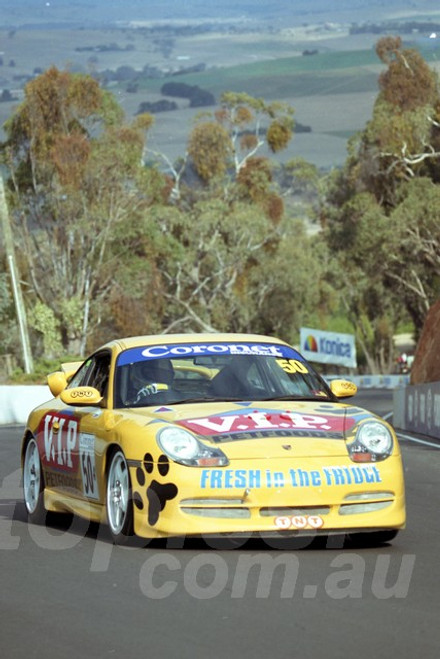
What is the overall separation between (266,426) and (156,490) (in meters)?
0.80

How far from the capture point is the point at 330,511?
870cm

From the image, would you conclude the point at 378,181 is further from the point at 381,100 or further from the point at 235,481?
the point at 235,481

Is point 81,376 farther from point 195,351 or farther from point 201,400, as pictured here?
point 201,400

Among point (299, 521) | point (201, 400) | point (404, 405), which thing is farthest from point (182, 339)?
point (404, 405)

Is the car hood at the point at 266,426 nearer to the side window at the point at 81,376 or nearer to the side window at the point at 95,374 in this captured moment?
the side window at the point at 95,374

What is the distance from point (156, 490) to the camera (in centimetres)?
867

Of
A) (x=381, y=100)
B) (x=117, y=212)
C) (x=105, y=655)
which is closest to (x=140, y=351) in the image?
(x=105, y=655)

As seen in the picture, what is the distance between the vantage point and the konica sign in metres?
80.7

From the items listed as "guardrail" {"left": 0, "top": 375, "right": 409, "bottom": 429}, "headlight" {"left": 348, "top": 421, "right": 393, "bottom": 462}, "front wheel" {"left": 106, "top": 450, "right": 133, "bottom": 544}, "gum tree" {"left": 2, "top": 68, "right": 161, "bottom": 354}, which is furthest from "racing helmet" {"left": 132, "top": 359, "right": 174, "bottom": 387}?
"gum tree" {"left": 2, "top": 68, "right": 161, "bottom": 354}

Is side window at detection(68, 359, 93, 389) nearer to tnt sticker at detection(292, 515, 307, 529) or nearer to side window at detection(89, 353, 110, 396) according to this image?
side window at detection(89, 353, 110, 396)

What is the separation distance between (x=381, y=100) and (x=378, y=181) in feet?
16.0

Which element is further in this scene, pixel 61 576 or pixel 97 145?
pixel 97 145

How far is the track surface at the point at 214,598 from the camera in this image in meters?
6.11

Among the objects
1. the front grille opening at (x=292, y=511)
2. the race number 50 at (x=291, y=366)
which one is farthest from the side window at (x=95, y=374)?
the front grille opening at (x=292, y=511)
